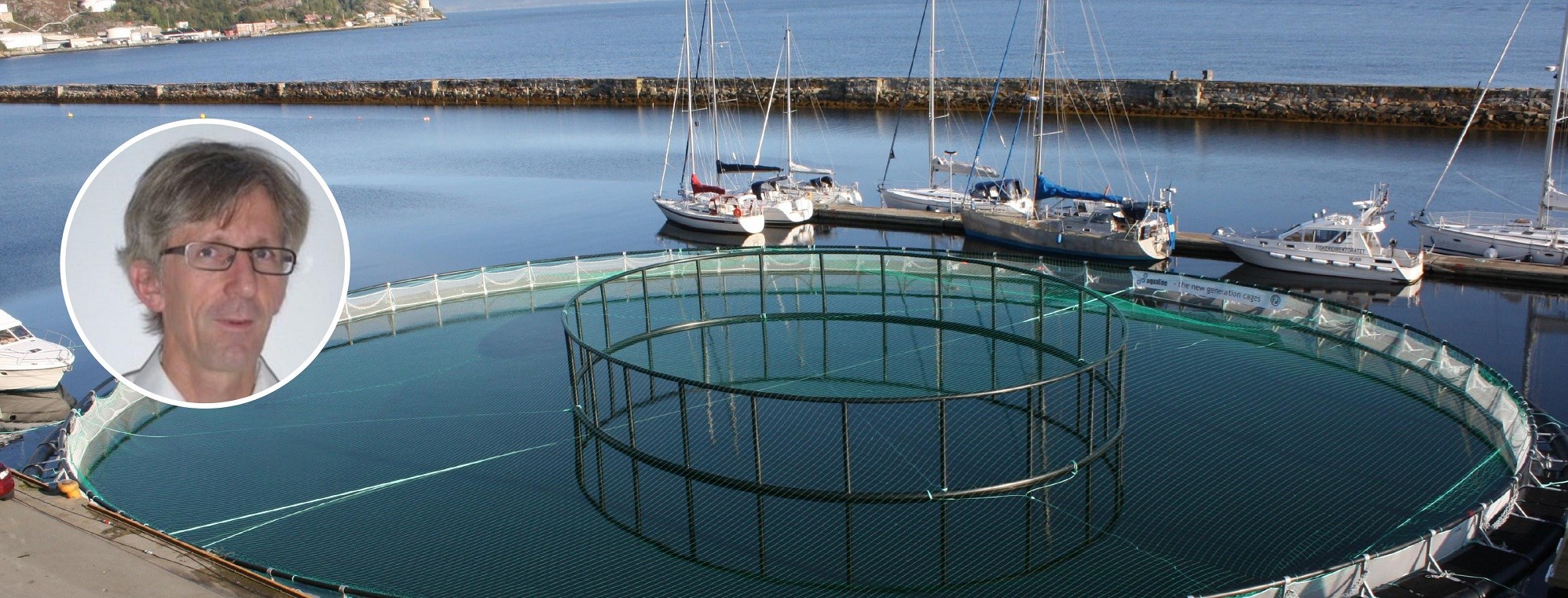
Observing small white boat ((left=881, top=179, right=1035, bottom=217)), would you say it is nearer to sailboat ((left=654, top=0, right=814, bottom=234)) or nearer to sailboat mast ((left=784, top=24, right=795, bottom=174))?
sailboat ((left=654, top=0, right=814, bottom=234))

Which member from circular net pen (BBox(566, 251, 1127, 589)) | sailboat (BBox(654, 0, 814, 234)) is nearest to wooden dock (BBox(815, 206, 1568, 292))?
sailboat (BBox(654, 0, 814, 234))

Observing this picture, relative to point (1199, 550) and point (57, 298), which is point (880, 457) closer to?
point (1199, 550)

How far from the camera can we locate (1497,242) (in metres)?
29.3

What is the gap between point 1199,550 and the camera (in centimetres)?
1309

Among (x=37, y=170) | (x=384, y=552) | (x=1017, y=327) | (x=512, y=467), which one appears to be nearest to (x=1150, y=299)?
(x=1017, y=327)

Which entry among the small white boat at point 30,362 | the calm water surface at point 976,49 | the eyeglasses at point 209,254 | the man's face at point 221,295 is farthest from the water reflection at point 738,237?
the eyeglasses at point 209,254

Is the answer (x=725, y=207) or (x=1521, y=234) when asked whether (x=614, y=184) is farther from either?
(x=1521, y=234)

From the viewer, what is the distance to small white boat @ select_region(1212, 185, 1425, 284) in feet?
93.4

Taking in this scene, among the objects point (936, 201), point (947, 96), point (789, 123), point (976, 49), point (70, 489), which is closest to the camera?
point (70, 489)

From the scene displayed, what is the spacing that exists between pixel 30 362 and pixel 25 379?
33cm

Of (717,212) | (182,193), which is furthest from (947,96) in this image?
(182,193)

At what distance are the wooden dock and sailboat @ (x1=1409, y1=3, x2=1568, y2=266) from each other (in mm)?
497

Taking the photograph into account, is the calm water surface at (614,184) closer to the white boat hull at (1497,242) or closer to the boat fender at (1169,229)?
the boat fender at (1169,229)

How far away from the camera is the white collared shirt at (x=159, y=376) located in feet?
22.7
